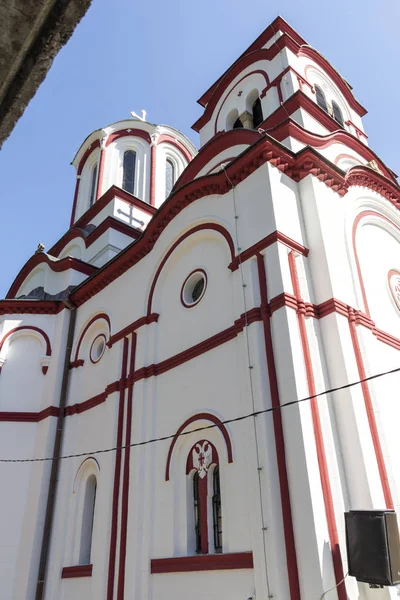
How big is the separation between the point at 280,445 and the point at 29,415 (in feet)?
22.8

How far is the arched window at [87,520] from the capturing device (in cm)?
916

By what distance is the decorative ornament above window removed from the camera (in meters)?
8.81

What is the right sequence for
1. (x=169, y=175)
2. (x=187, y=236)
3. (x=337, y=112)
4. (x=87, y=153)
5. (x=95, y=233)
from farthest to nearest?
(x=87, y=153)
(x=169, y=175)
(x=95, y=233)
(x=337, y=112)
(x=187, y=236)

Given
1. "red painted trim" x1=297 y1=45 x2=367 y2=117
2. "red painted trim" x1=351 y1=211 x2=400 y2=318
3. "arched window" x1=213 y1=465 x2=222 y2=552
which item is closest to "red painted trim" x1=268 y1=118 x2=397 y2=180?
"red painted trim" x1=351 y1=211 x2=400 y2=318

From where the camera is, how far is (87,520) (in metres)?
9.49

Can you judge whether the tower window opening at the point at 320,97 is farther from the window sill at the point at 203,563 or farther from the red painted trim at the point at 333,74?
the window sill at the point at 203,563

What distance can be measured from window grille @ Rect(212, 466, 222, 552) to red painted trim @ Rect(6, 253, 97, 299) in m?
7.96

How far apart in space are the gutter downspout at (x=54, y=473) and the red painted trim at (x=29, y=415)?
0.59 feet

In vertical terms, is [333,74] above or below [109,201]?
above

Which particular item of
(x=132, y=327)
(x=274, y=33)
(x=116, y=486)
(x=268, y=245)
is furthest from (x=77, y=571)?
(x=274, y=33)

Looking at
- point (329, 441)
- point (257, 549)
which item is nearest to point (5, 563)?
point (257, 549)

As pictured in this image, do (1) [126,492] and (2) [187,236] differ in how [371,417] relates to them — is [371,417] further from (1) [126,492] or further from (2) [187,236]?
(2) [187,236]

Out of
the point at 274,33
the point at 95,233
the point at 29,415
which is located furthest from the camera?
the point at 95,233

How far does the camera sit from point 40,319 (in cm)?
1226
